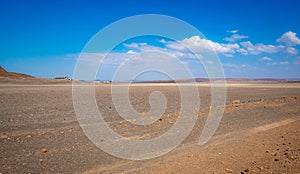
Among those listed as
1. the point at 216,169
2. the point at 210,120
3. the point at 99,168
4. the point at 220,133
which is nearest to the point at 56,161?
the point at 99,168

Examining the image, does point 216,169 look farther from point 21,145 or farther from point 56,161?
point 21,145

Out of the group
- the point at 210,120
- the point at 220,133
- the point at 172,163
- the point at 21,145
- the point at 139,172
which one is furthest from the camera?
the point at 210,120

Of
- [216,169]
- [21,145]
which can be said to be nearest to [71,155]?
[21,145]

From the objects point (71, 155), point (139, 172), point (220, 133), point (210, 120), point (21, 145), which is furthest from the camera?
point (210, 120)

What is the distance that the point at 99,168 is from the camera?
16.0 ft

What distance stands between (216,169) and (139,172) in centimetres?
152

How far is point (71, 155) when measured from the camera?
18.4 feet

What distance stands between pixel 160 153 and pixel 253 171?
213cm

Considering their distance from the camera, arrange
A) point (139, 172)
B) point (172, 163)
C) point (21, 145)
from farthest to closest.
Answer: point (21, 145), point (172, 163), point (139, 172)

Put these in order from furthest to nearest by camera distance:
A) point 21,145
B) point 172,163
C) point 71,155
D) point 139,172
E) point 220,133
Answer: point 220,133
point 21,145
point 71,155
point 172,163
point 139,172

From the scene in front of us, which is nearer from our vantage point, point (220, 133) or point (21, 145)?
point (21, 145)

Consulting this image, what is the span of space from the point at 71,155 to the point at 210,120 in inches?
259

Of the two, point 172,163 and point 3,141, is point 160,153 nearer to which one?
point 172,163

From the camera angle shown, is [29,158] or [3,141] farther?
[3,141]
